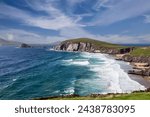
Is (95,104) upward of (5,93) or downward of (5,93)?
upward

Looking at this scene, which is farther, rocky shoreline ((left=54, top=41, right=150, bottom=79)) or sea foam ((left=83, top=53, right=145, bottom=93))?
rocky shoreline ((left=54, top=41, right=150, bottom=79))

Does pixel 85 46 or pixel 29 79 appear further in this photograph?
pixel 85 46

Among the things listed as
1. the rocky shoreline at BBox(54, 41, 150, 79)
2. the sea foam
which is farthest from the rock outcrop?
the sea foam

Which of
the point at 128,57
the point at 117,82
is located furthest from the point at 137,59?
the point at 117,82

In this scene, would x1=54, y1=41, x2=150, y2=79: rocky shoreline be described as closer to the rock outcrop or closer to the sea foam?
the rock outcrop

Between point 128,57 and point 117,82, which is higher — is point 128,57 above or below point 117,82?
above

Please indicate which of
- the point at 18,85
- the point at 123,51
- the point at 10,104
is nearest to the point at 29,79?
the point at 18,85

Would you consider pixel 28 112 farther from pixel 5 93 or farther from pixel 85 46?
pixel 85 46

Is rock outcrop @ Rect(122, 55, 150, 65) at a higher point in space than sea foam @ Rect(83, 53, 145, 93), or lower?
higher

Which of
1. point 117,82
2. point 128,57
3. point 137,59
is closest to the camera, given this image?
point 117,82

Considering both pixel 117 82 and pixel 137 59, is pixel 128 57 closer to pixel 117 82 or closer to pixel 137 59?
pixel 137 59

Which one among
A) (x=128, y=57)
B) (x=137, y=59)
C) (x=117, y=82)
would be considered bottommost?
(x=117, y=82)
